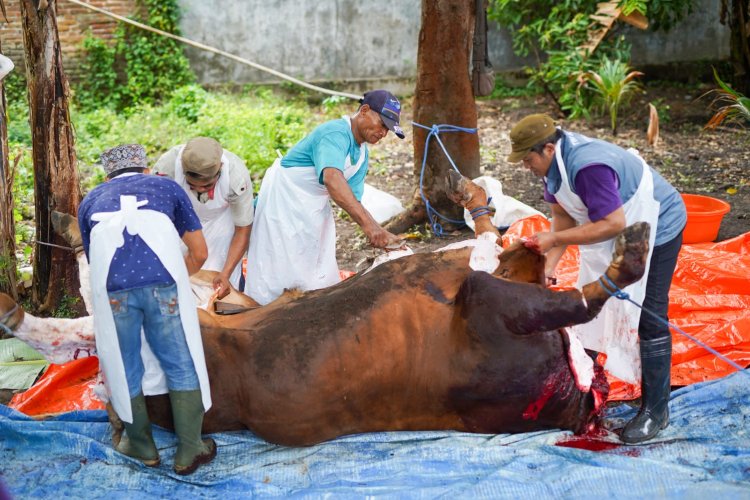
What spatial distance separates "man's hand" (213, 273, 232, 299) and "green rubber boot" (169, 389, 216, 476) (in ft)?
3.09

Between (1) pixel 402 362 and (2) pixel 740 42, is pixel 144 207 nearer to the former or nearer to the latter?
(1) pixel 402 362

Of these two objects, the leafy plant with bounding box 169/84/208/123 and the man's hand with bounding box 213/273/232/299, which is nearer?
the man's hand with bounding box 213/273/232/299

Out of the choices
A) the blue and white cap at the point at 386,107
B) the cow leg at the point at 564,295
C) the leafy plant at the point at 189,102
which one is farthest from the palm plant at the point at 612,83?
the cow leg at the point at 564,295

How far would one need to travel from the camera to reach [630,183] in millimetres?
3375

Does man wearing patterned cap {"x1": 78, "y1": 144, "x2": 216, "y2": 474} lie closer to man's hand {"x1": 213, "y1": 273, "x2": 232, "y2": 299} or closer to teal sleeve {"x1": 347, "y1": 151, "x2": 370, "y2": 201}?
man's hand {"x1": 213, "y1": 273, "x2": 232, "y2": 299}

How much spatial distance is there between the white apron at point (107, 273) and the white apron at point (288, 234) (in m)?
1.11

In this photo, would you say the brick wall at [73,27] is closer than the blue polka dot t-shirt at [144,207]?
No

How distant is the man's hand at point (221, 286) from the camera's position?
4195 millimetres

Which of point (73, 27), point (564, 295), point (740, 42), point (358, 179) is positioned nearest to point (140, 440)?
point (358, 179)

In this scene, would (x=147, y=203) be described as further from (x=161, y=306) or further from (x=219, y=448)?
(x=219, y=448)

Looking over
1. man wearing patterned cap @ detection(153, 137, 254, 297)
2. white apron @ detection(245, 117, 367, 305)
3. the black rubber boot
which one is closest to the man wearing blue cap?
white apron @ detection(245, 117, 367, 305)

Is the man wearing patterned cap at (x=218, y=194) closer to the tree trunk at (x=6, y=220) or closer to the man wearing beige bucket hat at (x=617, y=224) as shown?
the tree trunk at (x=6, y=220)

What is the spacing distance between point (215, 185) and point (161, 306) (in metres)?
1.12

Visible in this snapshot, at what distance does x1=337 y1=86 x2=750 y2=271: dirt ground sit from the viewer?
641cm
